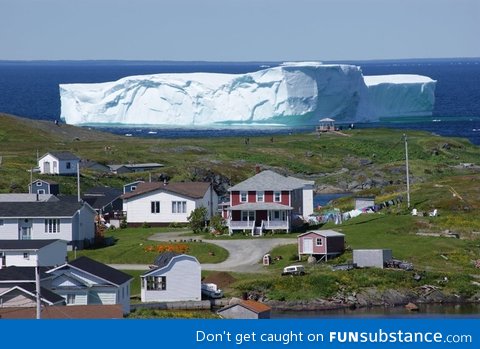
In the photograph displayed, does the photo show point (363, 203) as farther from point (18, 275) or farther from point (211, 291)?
point (18, 275)

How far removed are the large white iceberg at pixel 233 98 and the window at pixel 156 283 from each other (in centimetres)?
7663

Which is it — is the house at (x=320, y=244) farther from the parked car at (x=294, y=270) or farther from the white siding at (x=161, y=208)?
the white siding at (x=161, y=208)

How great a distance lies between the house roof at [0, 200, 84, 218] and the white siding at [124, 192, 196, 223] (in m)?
5.94

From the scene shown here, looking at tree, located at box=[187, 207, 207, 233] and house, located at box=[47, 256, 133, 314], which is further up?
house, located at box=[47, 256, 133, 314]

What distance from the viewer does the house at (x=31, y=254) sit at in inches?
1576

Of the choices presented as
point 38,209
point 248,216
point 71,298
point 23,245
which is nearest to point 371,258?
point 248,216

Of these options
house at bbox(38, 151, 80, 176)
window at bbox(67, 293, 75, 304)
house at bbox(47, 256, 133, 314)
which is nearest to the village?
house at bbox(47, 256, 133, 314)

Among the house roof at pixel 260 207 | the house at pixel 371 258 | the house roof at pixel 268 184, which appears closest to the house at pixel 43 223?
the house roof at pixel 260 207

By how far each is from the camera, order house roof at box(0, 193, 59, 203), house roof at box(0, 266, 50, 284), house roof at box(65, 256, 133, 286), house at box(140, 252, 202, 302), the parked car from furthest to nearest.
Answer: house roof at box(0, 193, 59, 203)
the parked car
house at box(140, 252, 202, 302)
house roof at box(65, 256, 133, 286)
house roof at box(0, 266, 50, 284)

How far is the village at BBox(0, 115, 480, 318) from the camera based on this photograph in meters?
32.8

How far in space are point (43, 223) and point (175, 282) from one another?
10.6 metres

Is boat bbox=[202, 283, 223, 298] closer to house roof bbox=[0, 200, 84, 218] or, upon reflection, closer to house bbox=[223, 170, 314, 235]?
house roof bbox=[0, 200, 84, 218]

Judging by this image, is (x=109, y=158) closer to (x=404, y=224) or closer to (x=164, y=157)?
(x=164, y=157)

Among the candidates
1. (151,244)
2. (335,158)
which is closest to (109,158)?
(335,158)
